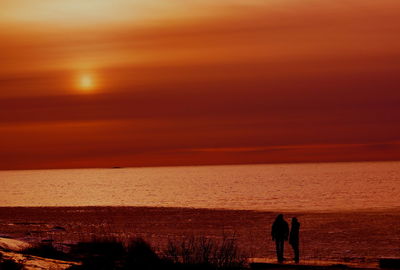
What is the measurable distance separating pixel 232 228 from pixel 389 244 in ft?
50.2

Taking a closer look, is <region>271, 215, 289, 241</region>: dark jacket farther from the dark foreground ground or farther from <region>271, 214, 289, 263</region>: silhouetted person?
the dark foreground ground

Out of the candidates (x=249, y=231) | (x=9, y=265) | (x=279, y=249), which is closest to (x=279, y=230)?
(x=279, y=249)

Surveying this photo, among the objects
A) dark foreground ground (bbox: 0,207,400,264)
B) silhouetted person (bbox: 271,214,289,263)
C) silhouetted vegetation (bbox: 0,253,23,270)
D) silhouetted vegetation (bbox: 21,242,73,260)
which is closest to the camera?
silhouetted vegetation (bbox: 0,253,23,270)

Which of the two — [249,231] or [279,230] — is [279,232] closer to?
[279,230]

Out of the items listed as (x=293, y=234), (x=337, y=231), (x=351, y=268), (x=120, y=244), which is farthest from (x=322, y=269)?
(x=337, y=231)

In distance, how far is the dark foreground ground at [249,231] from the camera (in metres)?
40.2

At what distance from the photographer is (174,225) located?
200ft

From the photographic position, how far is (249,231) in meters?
53.7

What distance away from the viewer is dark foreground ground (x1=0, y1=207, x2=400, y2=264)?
132 feet

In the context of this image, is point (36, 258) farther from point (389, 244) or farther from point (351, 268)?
point (389, 244)

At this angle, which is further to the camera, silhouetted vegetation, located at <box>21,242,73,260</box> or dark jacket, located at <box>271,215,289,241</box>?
dark jacket, located at <box>271,215,289,241</box>

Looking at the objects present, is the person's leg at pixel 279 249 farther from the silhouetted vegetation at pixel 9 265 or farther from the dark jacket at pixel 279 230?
the silhouetted vegetation at pixel 9 265

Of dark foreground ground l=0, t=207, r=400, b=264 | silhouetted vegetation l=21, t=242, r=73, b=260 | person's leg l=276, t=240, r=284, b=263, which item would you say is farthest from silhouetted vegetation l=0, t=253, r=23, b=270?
person's leg l=276, t=240, r=284, b=263

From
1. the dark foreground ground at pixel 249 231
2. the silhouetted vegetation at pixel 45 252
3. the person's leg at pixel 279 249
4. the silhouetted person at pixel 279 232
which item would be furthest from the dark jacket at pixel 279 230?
the silhouetted vegetation at pixel 45 252
